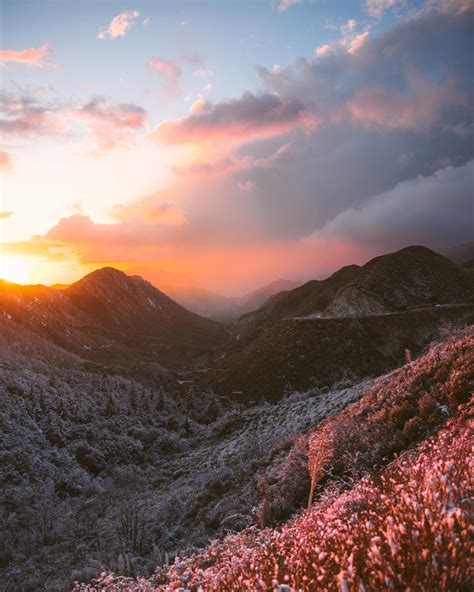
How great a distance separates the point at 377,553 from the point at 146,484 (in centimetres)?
3072

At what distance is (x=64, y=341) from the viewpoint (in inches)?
3718

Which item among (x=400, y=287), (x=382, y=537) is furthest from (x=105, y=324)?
(x=382, y=537)

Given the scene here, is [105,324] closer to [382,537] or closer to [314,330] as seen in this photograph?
[314,330]

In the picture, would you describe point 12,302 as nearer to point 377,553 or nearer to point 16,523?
point 16,523

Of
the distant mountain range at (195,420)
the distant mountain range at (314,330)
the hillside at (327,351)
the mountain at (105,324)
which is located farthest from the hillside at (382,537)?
the mountain at (105,324)

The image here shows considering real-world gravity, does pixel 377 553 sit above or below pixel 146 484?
above

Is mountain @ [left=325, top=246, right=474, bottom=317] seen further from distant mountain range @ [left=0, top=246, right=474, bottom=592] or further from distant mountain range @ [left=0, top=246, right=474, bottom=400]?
distant mountain range @ [left=0, top=246, right=474, bottom=592]

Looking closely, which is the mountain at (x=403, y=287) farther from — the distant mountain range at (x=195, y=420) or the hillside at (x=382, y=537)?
the hillside at (x=382, y=537)

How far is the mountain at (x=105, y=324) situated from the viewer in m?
95.4

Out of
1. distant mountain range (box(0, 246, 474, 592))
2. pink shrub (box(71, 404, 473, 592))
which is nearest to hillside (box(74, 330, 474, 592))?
pink shrub (box(71, 404, 473, 592))

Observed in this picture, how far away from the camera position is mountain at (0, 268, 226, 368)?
313 ft

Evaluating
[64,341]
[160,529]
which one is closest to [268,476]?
[160,529]

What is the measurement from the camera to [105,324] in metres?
145

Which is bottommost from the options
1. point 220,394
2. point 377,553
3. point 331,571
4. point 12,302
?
point 220,394
